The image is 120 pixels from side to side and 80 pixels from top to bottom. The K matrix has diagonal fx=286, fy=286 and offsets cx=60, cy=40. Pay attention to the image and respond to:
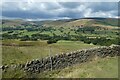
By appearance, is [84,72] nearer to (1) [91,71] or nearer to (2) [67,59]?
(1) [91,71]

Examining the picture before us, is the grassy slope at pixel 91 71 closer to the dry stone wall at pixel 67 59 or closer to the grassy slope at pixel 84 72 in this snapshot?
the grassy slope at pixel 84 72

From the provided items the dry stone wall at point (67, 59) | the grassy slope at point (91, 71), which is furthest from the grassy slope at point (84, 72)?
the dry stone wall at point (67, 59)

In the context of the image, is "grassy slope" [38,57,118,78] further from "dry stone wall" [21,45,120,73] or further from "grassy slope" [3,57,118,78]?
"dry stone wall" [21,45,120,73]

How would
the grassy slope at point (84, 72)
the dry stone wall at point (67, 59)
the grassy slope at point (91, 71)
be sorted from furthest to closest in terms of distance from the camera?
1. the dry stone wall at point (67, 59)
2. the grassy slope at point (91, 71)
3. the grassy slope at point (84, 72)

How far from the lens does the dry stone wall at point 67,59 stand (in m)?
23.1

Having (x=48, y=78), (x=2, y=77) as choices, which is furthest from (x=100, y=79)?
(x=2, y=77)

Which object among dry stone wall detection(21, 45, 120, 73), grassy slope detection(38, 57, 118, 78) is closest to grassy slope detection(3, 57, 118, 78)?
grassy slope detection(38, 57, 118, 78)

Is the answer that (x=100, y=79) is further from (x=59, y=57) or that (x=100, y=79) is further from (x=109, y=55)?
(x=109, y=55)

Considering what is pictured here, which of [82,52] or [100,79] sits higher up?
[82,52]

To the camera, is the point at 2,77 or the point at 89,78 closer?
the point at 2,77

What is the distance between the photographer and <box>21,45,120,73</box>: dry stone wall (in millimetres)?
23094


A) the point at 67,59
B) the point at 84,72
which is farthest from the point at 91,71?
the point at 67,59

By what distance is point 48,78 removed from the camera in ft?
73.3

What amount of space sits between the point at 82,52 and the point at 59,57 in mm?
2744
